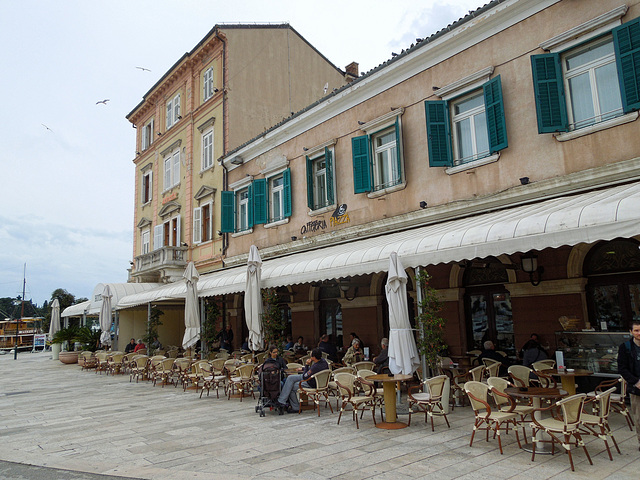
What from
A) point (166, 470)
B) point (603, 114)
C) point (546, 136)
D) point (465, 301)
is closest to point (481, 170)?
point (546, 136)

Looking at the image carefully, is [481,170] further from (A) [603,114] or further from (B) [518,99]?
(A) [603,114]

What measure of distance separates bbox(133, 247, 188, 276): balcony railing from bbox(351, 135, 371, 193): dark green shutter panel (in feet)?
36.6

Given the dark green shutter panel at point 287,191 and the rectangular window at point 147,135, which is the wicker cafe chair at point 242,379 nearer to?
the dark green shutter panel at point 287,191

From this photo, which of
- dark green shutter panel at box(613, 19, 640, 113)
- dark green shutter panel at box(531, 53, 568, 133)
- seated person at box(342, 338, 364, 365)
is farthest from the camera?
seated person at box(342, 338, 364, 365)

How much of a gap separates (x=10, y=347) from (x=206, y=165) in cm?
4206

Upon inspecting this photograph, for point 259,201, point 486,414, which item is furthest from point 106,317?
point 486,414

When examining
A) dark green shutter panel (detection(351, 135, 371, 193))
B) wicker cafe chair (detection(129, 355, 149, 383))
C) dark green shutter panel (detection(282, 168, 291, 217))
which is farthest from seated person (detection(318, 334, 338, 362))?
wicker cafe chair (detection(129, 355, 149, 383))

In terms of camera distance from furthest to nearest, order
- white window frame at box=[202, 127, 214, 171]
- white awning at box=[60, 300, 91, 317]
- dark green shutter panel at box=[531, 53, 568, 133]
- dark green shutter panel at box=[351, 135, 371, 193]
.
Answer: white awning at box=[60, 300, 91, 317], white window frame at box=[202, 127, 214, 171], dark green shutter panel at box=[351, 135, 371, 193], dark green shutter panel at box=[531, 53, 568, 133]

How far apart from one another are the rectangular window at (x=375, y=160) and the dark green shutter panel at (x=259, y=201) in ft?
15.5

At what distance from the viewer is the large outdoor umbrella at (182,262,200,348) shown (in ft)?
44.5

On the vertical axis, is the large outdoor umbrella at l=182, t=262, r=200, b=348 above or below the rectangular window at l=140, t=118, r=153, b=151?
below

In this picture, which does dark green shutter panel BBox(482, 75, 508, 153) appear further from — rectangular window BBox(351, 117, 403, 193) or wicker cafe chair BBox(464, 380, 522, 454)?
wicker cafe chair BBox(464, 380, 522, 454)

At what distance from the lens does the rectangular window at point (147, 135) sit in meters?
26.7

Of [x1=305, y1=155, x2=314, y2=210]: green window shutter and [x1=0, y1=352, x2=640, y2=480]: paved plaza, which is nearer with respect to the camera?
[x1=0, y1=352, x2=640, y2=480]: paved plaza
